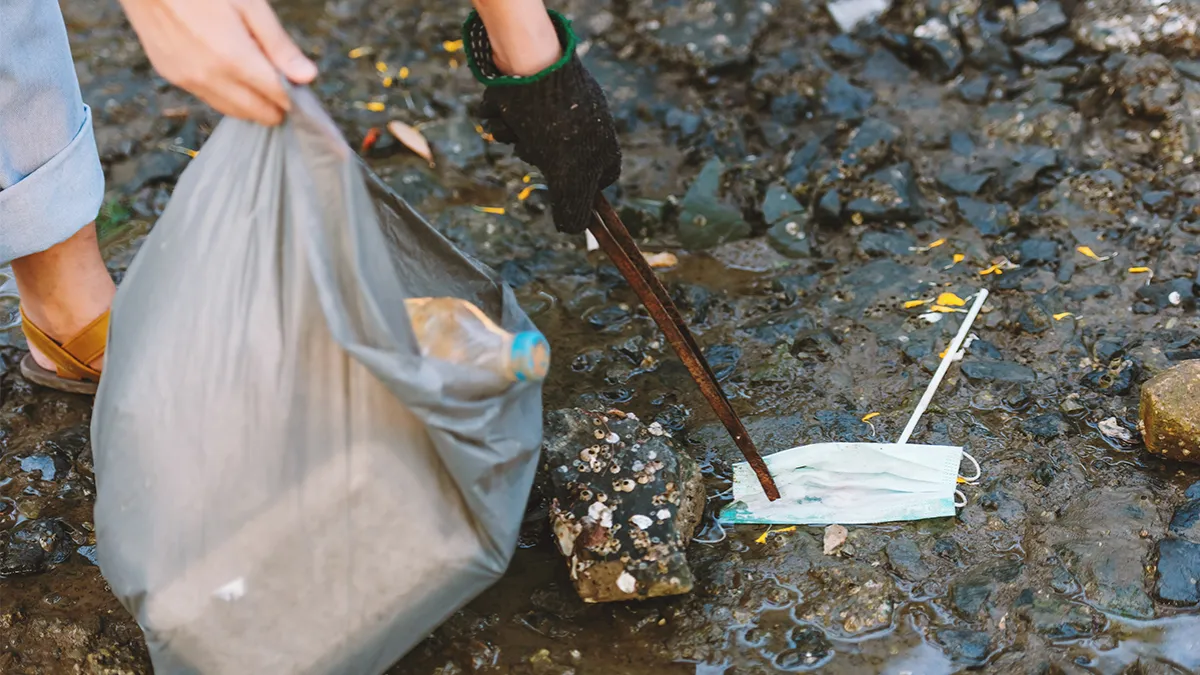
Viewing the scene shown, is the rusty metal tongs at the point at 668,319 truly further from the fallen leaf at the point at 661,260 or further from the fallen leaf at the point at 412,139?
the fallen leaf at the point at 412,139

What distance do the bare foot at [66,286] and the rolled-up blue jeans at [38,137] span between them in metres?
0.11

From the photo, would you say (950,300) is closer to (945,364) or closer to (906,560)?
(945,364)

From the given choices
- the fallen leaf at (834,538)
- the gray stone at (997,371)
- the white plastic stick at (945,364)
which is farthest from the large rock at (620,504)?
the gray stone at (997,371)

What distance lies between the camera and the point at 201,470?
160cm

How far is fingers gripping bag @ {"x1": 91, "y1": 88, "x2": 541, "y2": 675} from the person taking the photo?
158 centimetres

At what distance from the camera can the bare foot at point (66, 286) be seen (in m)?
2.34

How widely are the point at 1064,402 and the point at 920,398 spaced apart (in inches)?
12.2

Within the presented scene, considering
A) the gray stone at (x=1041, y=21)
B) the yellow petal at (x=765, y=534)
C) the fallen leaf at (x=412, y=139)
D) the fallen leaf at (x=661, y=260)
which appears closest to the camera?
the yellow petal at (x=765, y=534)

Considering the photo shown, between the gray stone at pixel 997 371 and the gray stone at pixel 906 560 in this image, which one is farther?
the gray stone at pixel 997 371

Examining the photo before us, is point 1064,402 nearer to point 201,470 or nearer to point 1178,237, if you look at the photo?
point 1178,237

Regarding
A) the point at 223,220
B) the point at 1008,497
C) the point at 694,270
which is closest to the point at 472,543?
the point at 223,220

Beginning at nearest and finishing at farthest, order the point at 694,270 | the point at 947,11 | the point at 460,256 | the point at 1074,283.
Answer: the point at 460,256 → the point at 1074,283 → the point at 694,270 → the point at 947,11

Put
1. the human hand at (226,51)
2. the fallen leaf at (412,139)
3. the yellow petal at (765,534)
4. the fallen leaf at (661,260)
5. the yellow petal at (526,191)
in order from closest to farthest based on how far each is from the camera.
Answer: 1. the human hand at (226,51)
2. the yellow petal at (765,534)
3. the fallen leaf at (661,260)
4. the yellow petal at (526,191)
5. the fallen leaf at (412,139)

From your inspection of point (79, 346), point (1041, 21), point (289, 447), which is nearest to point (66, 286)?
point (79, 346)
